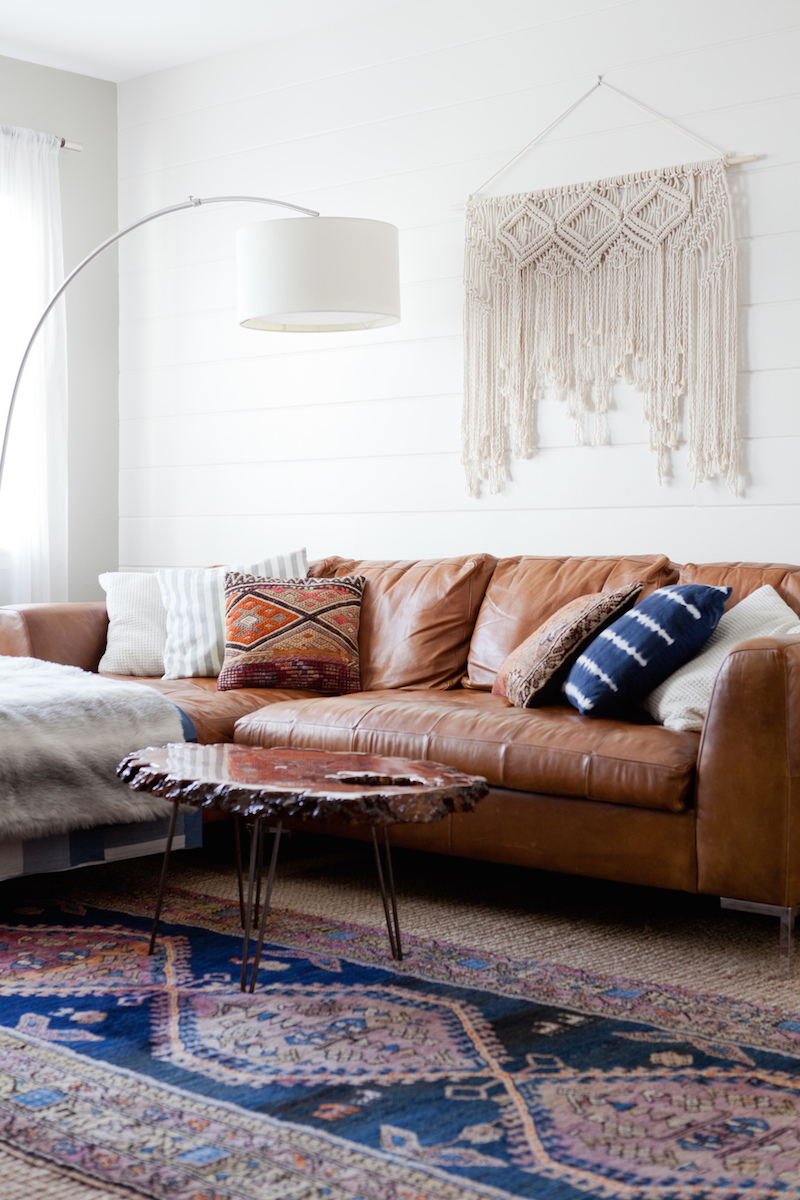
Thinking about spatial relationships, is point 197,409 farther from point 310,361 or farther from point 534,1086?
point 534,1086

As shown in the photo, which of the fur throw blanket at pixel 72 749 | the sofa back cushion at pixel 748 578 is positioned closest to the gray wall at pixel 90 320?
the fur throw blanket at pixel 72 749

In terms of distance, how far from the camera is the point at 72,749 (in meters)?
2.93

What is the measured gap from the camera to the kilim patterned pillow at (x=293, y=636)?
3.74 meters

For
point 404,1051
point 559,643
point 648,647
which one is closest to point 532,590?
point 559,643

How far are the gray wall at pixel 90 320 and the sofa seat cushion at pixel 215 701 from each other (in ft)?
5.18

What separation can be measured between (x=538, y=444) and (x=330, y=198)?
1308 mm

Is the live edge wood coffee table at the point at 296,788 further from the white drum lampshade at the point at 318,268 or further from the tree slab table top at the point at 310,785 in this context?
the white drum lampshade at the point at 318,268

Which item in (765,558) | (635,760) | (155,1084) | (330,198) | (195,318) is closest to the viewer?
(155,1084)

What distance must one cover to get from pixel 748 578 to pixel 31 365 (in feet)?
9.76

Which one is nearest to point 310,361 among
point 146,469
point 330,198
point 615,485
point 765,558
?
point 330,198

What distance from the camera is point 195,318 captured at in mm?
4977

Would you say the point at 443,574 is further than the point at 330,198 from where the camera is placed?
No

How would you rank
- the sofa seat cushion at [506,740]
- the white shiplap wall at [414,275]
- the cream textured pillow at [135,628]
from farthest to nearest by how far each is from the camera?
the cream textured pillow at [135,628], the white shiplap wall at [414,275], the sofa seat cushion at [506,740]

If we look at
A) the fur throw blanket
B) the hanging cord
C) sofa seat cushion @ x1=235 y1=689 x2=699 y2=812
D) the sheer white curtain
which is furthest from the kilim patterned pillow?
the hanging cord
